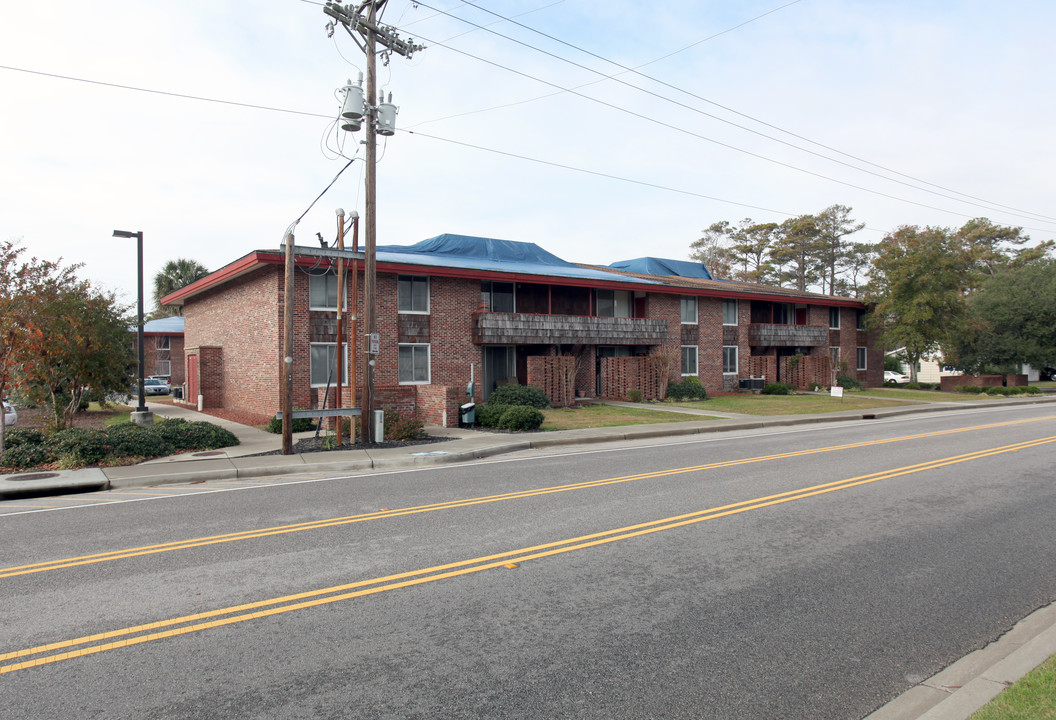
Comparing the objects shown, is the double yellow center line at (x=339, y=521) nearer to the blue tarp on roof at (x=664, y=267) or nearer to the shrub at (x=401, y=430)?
the shrub at (x=401, y=430)

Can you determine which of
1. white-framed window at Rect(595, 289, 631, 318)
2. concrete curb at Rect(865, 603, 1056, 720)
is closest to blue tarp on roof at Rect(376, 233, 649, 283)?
white-framed window at Rect(595, 289, 631, 318)

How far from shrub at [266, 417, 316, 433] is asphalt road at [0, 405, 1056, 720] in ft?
27.7

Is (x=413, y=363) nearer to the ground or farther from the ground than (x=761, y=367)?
farther from the ground

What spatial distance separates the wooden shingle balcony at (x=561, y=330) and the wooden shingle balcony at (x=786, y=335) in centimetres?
781

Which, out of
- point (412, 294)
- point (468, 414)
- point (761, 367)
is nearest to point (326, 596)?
point (468, 414)

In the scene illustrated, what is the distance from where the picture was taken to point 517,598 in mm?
5301

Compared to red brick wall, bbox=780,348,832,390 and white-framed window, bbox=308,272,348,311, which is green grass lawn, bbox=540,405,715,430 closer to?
white-framed window, bbox=308,272,348,311

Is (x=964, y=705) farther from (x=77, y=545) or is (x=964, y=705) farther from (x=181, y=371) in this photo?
(x=181, y=371)

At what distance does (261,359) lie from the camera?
73.3 ft

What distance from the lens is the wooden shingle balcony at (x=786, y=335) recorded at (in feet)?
117

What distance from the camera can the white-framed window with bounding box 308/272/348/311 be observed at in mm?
21641

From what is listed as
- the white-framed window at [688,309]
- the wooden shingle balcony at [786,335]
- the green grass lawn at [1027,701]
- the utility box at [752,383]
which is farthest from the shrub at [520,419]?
the wooden shingle balcony at [786,335]

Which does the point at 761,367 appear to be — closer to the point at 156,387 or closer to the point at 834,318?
the point at 834,318

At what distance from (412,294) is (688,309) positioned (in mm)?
15125
